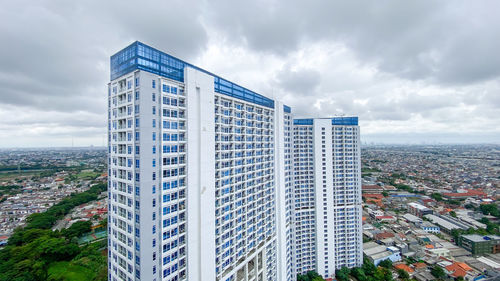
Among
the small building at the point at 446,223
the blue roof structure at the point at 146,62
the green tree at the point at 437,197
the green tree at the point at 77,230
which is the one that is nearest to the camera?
the blue roof structure at the point at 146,62

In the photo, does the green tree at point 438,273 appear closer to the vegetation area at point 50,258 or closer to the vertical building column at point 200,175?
the vertical building column at point 200,175

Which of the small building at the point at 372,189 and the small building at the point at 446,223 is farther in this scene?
the small building at the point at 372,189

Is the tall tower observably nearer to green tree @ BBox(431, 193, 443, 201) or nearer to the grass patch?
the grass patch

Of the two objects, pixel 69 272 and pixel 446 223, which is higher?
pixel 69 272

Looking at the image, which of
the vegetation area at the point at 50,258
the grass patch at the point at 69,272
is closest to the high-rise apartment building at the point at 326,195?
the vegetation area at the point at 50,258

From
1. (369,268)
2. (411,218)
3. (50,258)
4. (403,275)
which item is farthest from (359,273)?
(50,258)

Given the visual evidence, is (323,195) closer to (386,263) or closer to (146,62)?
(386,263)
